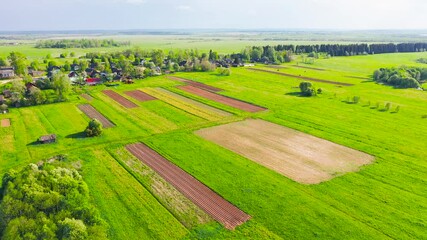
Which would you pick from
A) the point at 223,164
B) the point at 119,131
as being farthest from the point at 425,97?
the point at 119,131

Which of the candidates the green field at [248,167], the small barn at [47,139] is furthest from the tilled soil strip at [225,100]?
the small barn at [47,139]

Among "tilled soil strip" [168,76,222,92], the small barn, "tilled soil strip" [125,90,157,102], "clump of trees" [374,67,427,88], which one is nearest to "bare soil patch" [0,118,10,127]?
the small barn

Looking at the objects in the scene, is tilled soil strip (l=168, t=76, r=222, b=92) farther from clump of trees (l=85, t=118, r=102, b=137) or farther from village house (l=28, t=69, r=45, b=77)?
village house (l=28, t=69, r=45, b=77)

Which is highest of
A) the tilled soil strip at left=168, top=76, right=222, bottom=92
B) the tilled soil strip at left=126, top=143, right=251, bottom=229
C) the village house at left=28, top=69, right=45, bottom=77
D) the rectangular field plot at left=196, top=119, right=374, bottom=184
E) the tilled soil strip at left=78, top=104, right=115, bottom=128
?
the village house at left=28, top=69, right=45, bottom=77

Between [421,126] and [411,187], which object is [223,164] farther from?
[421,126]

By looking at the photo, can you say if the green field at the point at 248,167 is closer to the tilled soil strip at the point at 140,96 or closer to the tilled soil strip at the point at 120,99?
the tilled soil strip at the point at 120,99

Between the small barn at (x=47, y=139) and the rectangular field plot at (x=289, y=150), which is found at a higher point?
the small barn at (x=47, y=139)
